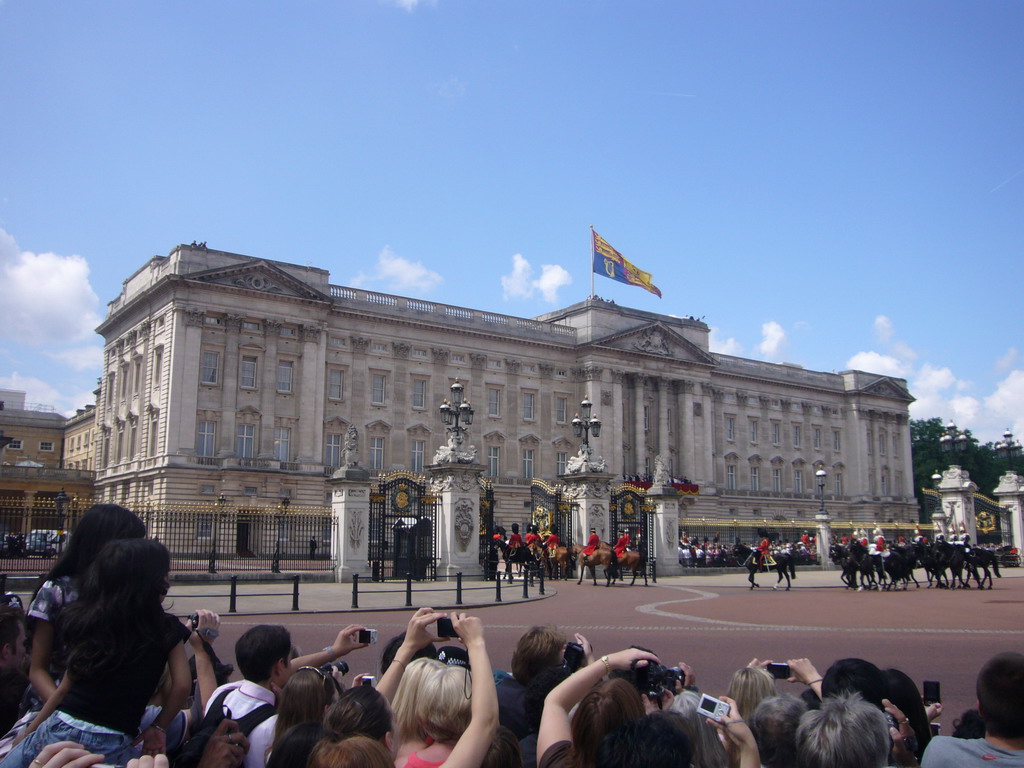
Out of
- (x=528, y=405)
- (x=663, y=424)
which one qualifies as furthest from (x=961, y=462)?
(x=528, y=405)

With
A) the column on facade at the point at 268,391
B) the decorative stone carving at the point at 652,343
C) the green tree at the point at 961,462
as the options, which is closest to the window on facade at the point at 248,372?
the column on facade at the point at 268,391

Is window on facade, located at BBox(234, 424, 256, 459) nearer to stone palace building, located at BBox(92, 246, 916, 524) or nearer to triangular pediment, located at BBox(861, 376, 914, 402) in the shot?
stone palace building, located at BBox(92, 246, 916, 524)

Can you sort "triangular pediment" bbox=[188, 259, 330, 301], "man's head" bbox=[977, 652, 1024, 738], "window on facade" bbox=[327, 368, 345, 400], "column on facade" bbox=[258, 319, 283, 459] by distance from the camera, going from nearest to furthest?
"man's head" bbox=[977, 652, 1024, 738], "triangular pediment" bbox=[188, 259, 330, 301], "column on facade" bbox=[258, 319, 283, 459], "window on facade" bbox=[327, 368, 345, 400]

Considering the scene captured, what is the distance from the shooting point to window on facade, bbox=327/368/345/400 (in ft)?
184

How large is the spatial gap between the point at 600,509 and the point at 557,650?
2751 centimetres

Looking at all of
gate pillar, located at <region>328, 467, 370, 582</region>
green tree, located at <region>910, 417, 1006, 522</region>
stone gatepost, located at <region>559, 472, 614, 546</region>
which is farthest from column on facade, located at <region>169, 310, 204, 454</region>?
green tree, located at <region>910, 417, 1006, 522</region>

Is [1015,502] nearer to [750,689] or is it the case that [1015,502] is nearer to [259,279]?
[259,279]

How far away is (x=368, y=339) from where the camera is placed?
57812 millimetres

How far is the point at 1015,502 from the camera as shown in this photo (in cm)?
4088

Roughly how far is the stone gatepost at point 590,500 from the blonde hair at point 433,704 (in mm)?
28077

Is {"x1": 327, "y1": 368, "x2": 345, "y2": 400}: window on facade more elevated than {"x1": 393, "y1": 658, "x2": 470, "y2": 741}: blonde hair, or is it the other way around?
{"x1": 327, "y1": 368, "x2": 345, "y2": 400}: window on facade

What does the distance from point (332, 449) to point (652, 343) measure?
26855 millimetres

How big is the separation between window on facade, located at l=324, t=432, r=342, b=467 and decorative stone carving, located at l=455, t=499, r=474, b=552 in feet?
90.6

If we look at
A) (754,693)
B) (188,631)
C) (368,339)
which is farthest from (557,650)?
(368,339)
